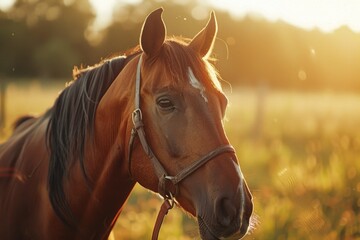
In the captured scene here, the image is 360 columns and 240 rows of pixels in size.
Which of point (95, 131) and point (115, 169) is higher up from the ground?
point (95, 131)

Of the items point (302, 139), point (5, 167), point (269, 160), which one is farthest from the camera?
point (302, 139)

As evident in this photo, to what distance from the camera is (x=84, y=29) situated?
29.3m

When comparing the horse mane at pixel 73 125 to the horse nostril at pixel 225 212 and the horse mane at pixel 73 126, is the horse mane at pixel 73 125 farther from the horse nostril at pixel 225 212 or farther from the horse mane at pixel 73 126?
the horse nostril at pixel 225 212

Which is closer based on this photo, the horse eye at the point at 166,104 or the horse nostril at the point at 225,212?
the horse nostril at the point at 225,212

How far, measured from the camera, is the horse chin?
201 centimetres

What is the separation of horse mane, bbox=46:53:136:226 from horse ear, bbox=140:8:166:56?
33 cm

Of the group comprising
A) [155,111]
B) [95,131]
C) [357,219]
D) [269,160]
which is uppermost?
[155,111]

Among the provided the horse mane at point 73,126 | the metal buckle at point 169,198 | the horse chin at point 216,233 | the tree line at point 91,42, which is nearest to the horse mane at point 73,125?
the horse mane at point 73,126

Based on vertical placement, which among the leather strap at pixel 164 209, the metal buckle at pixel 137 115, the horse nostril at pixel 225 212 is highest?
the metal buckle at pixel 137 115

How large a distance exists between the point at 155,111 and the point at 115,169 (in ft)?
1.49

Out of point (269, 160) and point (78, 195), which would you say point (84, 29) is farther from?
point (78, 195)

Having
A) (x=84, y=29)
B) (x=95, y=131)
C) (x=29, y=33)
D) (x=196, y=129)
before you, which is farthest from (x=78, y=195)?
(x=29, y=33)

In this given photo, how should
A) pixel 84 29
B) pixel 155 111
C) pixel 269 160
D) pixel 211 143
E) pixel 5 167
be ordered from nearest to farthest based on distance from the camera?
pixel 211 143
pixel 155 111
pixel 5 167
pixel 269 160
pixel 84 29

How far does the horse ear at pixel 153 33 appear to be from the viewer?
227cm
